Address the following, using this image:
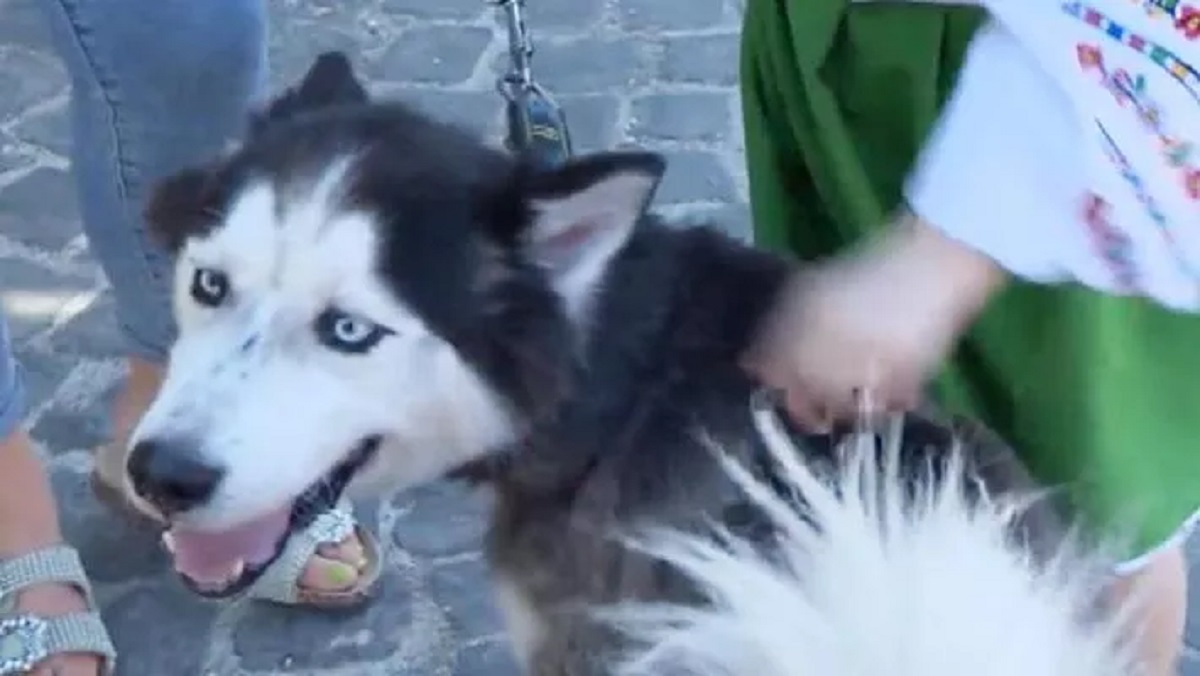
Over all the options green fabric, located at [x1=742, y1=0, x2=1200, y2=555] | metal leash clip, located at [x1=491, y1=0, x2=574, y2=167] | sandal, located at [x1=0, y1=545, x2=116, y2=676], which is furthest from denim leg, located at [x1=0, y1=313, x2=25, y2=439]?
green fabric, located at [x1=742, y1=0, x2=1200, y2=555]

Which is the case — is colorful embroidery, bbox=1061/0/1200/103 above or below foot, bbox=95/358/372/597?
above

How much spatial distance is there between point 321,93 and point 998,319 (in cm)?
54

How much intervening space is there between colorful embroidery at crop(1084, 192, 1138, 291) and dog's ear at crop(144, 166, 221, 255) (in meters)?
0.62

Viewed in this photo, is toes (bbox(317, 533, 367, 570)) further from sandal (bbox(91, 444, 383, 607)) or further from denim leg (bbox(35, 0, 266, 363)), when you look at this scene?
denim leg (bbox(35, 0, 266, 363))

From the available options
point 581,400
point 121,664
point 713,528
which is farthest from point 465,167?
point 121,664

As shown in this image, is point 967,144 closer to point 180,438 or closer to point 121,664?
point 180,438

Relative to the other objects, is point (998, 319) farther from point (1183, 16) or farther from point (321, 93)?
point (321, 93)

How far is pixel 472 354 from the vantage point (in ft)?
4.59

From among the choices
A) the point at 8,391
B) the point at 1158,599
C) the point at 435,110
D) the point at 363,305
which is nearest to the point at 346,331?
the point at 363,305

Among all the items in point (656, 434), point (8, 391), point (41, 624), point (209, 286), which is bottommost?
point (41, 624)

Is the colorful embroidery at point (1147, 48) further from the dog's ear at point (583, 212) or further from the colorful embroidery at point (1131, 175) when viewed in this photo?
the dog's ear at point (583, 212)

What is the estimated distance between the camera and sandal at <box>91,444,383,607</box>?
200 centimetres

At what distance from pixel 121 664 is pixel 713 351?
33.5 inches

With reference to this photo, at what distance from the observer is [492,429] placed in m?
1.44
